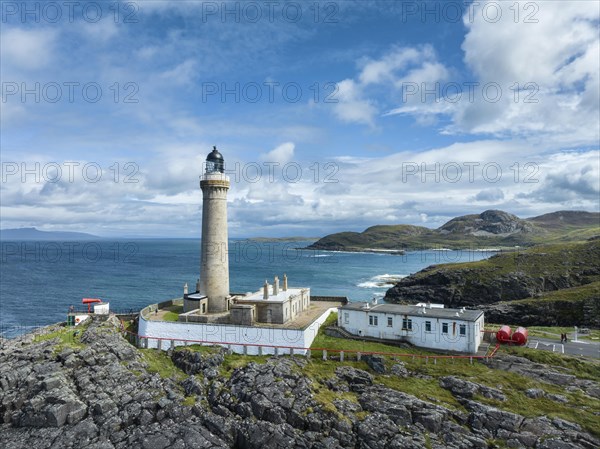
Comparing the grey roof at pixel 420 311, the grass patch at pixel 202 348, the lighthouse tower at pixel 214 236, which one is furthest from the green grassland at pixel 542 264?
the grass patch at pixel 202 348

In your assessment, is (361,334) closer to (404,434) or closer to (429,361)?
(429,361)

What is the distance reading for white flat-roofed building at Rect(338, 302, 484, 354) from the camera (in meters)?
31.4

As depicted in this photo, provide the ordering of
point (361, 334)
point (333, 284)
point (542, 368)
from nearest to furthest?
1. point (542, 368)
2. point (361, 334)
3. point (333, 284)

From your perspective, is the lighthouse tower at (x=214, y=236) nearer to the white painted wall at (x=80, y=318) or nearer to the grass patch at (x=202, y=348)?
the grass patch at (x=202, y=348)

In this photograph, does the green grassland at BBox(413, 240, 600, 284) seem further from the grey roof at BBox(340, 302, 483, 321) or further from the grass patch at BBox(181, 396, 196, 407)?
A: the grass patch at BBox(181, 396, 196, 407)

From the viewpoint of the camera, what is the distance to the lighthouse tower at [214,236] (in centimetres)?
3788

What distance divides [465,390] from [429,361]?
414 cm

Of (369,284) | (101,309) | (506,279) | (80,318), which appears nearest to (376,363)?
(80,318)

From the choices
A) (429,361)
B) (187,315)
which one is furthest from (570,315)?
(187,315)

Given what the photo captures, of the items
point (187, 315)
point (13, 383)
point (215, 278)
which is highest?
point (215, 278)

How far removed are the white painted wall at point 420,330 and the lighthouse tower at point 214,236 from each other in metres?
11.6

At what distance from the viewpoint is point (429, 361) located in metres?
30.0

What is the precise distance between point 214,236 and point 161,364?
11.9 m

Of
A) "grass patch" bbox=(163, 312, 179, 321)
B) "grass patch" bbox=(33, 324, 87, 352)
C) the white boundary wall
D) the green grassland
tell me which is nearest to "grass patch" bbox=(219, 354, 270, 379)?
the white boundary wall
